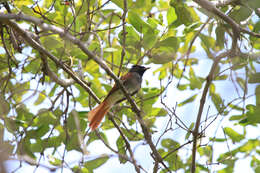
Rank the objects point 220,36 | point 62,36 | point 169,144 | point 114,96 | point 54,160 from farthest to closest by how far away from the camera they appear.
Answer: point 114,96 → point 54,160 → point 169,144 → point 220,36 → point 62,36

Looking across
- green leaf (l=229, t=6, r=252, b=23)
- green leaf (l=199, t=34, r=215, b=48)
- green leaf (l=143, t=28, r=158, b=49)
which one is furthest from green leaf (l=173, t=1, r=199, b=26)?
green leaf (l=199, t=34, r=215, b=48)

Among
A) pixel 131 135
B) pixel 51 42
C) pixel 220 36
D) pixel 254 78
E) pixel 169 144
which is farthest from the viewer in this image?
pixel 131 135

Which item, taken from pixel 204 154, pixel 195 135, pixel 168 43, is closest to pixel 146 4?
pixel 168 43

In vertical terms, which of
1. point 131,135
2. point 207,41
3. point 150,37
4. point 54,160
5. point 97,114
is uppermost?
point 150,37

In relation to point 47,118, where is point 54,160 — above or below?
below

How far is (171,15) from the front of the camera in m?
3.29

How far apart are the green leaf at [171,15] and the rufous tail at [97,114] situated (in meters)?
1.20

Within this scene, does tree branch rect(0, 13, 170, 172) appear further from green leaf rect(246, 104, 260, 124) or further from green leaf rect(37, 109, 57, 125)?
green leaf rect(246, 104, 260, 124)

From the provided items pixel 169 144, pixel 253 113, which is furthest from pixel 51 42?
pixel 253 113

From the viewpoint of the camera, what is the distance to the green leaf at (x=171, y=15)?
10.7ft

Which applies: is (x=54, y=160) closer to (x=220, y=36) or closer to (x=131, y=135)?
(x=131, y=135)

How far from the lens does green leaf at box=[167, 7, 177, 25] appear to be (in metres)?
3.28

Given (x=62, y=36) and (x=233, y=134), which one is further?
(x=233, y=134)

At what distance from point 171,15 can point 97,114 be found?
144 centimetres
